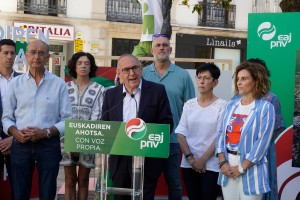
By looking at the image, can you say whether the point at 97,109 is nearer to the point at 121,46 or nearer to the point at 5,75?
the point at 5,75

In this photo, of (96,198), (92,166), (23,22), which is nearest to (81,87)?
(92,166)

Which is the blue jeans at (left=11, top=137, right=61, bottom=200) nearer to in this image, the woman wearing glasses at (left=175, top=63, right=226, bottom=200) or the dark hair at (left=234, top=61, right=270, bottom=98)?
the woman wearing glasses at (left=175, top=63, right=226, bottom=200)

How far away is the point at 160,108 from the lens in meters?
5.04

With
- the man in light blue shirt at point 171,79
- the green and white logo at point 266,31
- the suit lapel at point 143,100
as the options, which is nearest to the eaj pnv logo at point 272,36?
the green and white logo at point 266,31

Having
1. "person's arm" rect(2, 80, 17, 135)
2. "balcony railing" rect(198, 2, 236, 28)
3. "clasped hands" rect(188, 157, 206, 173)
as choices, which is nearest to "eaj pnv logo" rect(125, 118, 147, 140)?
"clasped hands" rect(188, 157, 206, 173)

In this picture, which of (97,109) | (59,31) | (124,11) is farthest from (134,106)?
(124,11)

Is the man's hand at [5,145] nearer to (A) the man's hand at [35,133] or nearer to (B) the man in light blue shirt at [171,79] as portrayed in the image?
(A) the man's hand at [35,133]

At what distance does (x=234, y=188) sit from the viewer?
4.82 metres

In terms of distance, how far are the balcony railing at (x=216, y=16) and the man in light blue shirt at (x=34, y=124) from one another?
74.6 ft

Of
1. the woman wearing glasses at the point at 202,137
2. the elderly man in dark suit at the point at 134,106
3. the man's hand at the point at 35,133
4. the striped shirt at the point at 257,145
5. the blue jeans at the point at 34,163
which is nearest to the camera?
the striped shirt at the point at 257,145

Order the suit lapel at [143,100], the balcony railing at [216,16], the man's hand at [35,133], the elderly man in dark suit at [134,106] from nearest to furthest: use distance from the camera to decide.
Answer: the elderly man in dark suit at [134,106]
the suit lapel at [143,100]
the man's hand at [35,133]
the balcony railing at [216,16]

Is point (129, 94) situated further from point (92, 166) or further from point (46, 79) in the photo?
point (92, 166)

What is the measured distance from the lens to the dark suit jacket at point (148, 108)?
493 centimetres

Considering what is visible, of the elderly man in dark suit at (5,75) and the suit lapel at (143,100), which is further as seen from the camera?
the elderly man in dark suit at (5,75)
